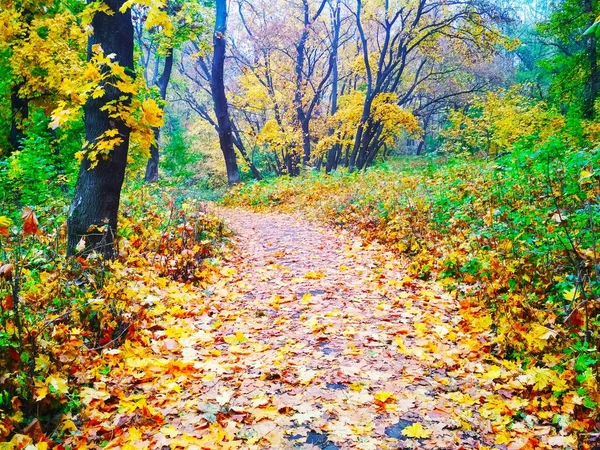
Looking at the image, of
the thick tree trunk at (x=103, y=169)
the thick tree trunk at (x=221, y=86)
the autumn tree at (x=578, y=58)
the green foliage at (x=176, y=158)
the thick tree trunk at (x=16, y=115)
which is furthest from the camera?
the green foliage at (x=176, y=158)

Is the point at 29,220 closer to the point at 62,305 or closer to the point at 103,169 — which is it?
the point at 62,305

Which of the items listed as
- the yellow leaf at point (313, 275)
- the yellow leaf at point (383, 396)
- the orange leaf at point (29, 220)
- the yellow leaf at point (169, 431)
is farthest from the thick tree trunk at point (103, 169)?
the yellow leaf at point (383, 396)

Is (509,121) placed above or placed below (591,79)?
below

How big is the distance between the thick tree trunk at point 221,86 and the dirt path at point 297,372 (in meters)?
11.4

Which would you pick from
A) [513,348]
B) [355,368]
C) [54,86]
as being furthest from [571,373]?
[54,86]

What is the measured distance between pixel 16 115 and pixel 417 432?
14.3m

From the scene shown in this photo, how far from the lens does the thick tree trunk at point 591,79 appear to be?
14.1 meters

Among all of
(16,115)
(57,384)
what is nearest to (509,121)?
(16,115)

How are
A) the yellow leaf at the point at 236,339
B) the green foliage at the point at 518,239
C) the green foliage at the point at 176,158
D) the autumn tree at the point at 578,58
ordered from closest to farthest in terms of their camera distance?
the green foliage at the point at 518,239
the yellow leaf at the point at 236,339
the autumn tree at the point at 578,58
the green foliage at the point at 176,158

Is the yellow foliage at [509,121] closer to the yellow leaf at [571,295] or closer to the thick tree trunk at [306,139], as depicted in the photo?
the thick tree trunk at [306,139]

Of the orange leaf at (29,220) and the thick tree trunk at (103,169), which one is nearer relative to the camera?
the orange leaf at (29,220)

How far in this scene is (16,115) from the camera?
41.3 ft

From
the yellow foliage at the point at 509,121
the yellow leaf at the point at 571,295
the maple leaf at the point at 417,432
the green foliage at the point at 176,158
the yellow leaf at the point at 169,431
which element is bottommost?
the yellow leaf at the point at 169,431

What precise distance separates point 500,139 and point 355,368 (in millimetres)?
19686
